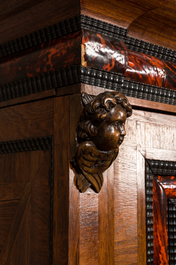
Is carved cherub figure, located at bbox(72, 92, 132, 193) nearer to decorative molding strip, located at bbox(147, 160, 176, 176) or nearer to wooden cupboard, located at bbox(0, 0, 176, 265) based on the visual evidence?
wooden cupboard, located at bbox(0, 0, 176, 265)

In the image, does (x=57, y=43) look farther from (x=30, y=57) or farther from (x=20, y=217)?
(x=20, y=217)

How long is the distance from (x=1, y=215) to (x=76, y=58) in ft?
1.52

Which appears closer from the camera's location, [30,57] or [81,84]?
[81,84]

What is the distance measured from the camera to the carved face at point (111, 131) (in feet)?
2.60

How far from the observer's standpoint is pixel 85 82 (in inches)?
32.5

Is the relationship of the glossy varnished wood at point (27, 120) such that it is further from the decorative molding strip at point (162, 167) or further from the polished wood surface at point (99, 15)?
the decorative molding strip at point (162, 167)

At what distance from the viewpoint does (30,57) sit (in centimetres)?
93

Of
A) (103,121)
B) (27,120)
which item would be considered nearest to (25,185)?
(27,120)

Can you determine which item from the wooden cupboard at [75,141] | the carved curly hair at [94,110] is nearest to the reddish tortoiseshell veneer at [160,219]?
the wooden cupboard at [75,141]

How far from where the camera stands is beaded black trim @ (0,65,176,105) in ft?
2.71

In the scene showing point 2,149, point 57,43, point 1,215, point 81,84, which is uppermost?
point 57,43

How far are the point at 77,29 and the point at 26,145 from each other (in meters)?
0.31

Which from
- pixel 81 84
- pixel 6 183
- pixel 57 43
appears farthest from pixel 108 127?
pixel 6 183

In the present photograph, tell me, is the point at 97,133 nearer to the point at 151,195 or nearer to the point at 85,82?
the point at 85,82
